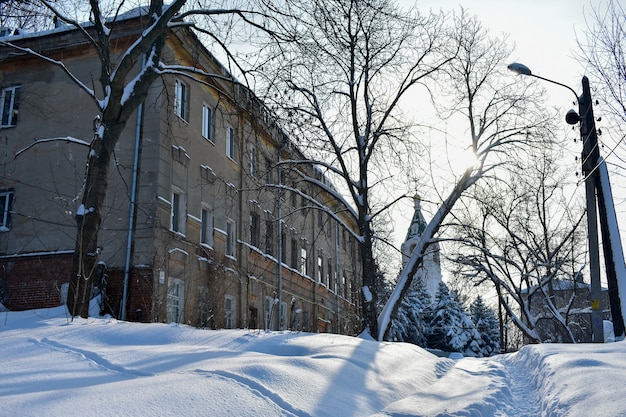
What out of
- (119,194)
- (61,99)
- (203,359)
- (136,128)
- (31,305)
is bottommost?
(203,359)

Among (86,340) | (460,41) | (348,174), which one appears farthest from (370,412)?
(460,41)

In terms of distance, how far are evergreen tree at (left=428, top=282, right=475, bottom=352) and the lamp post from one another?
4508 centimetres

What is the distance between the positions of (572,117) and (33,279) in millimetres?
15927

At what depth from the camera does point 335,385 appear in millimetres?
6602

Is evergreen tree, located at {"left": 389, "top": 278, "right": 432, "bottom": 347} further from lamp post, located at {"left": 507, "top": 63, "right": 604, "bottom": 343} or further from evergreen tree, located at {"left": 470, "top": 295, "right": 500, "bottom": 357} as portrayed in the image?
lamp post, located at {"left": 507, "top": 63, "right": 604, "bottom": 343}

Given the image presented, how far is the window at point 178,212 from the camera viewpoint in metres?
21.7

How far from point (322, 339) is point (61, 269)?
12.5 meters

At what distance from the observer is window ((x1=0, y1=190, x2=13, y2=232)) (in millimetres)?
21000

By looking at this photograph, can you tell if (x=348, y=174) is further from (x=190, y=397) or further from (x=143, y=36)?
(x=190, y=397)

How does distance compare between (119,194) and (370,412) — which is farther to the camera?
(119,194)

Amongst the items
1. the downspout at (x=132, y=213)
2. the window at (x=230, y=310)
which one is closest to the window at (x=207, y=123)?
the downspout at (x=132, y=213)

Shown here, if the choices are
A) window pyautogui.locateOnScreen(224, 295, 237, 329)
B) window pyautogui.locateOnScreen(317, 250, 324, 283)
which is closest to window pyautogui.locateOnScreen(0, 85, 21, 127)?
window pyautogui.locateOnScreen(224, 295, 237, 329)

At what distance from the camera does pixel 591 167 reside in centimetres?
1456

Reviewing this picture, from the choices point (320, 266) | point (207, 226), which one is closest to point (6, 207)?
point (207, 226)
